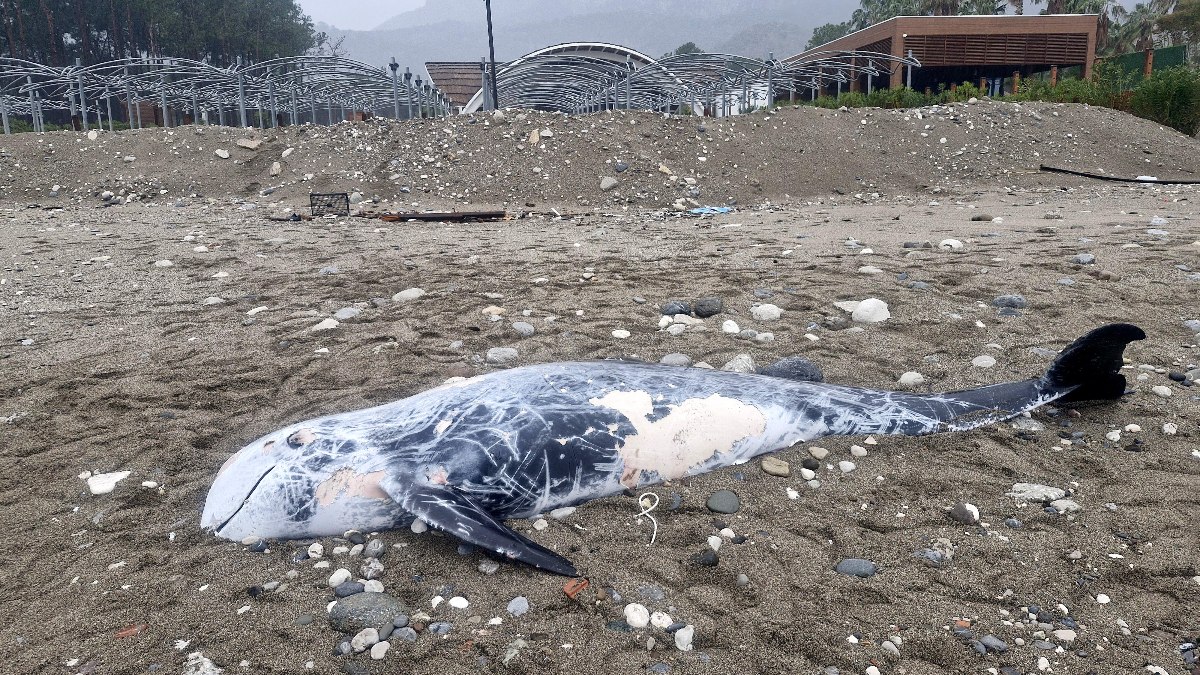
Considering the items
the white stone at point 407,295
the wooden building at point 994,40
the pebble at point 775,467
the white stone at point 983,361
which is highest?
the wooden building at point 994,40

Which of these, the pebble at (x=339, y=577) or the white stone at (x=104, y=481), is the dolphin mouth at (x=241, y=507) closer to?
the pebble at (x=339, y=577)

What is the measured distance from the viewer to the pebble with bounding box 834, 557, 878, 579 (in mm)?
2393

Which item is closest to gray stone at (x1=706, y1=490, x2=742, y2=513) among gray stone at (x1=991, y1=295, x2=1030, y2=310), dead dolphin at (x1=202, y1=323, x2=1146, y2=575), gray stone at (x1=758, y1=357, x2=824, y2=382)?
dead dolphin at (x1=202, y1=323, x2=1146, y2=575)

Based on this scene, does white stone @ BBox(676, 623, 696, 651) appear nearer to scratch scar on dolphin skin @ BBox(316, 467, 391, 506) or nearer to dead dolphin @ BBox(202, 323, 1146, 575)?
dead dolphin @ BBox(202, 323, 1146, 575)

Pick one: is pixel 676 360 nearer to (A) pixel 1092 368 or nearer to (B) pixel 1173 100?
(A) pixel 1092 368

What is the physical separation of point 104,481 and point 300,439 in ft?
3.40

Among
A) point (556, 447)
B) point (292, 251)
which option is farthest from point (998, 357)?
point (292, 251)

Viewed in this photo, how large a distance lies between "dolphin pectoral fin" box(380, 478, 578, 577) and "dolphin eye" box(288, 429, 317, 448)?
1.34ft

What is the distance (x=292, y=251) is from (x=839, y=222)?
6.57 m

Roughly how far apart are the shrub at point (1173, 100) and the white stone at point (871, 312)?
18604mm

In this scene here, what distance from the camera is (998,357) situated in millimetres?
4062

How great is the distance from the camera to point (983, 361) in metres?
4.01

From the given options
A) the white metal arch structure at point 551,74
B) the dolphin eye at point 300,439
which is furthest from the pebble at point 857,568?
the white metal arch structure at point 551,74

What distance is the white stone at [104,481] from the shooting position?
3066 millimetres
